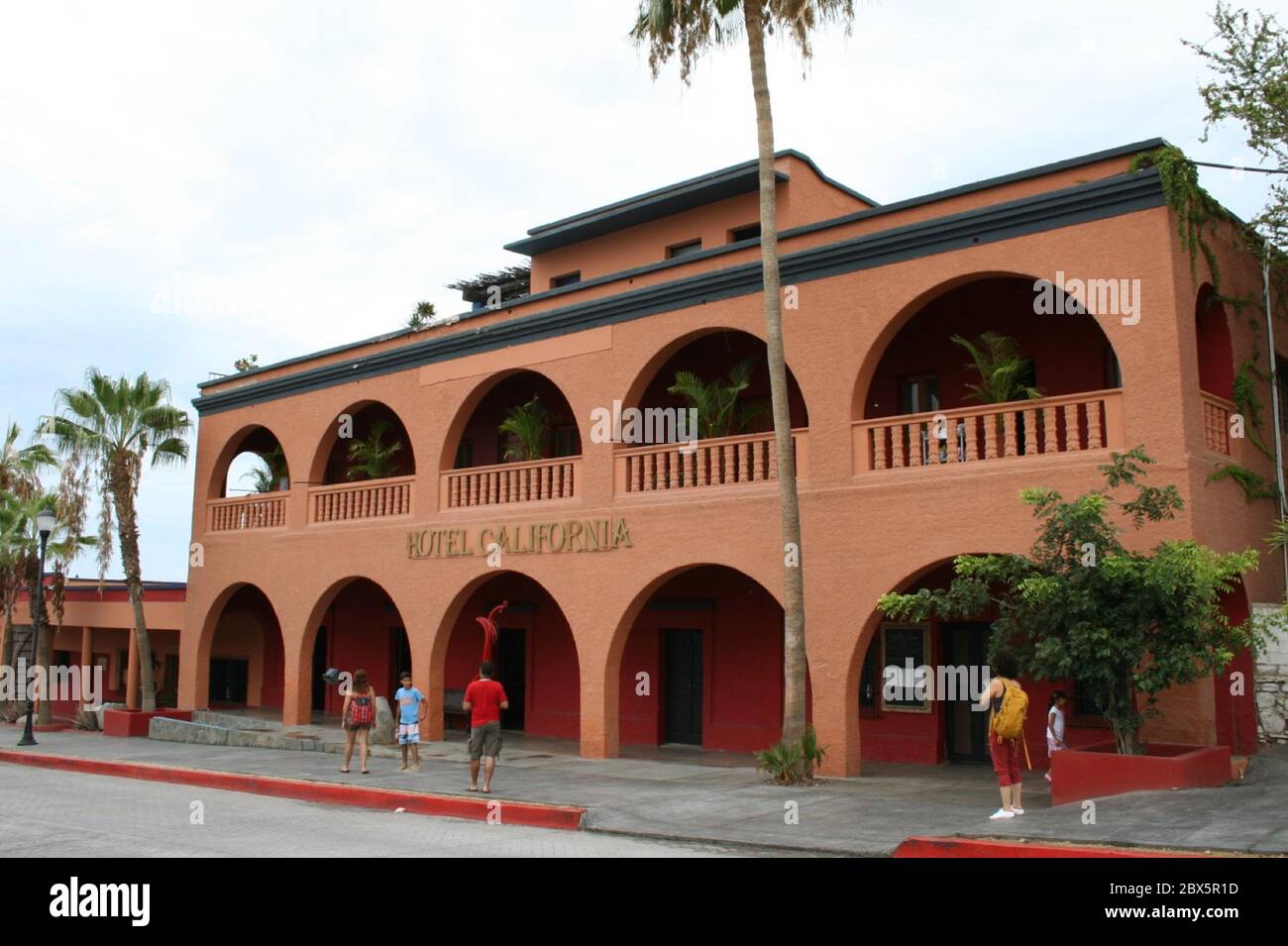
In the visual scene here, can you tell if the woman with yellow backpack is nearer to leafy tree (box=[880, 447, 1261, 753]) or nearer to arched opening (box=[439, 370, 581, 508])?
leafy tree (box=[880, 447, 1261, 753])

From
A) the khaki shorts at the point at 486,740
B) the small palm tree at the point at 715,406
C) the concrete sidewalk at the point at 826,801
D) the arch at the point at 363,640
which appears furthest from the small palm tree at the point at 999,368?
the arch at the point at 363,640

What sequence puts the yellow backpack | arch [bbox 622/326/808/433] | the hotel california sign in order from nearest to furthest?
the yellow backpack < arch [bbox 622/326/808/433] < the hotel california sign

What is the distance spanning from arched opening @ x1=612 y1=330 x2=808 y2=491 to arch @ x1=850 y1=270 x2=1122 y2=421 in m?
1.44

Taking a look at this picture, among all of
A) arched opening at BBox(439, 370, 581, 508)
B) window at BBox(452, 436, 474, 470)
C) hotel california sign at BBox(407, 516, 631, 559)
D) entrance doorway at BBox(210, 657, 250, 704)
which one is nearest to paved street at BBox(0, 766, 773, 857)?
hotel california sign at BBox(407, 516, 631, 559)

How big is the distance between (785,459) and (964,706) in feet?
18.5

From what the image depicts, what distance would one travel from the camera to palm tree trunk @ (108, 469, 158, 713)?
25656 millimetres

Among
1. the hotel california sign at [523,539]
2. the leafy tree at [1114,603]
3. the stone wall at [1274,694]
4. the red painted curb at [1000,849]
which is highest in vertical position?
the hotel california sign at [523,539]

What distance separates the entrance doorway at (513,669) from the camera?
78.1 ft

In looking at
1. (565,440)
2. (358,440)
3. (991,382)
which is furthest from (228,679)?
(991,382)

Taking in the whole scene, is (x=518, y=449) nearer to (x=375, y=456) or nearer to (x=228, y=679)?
(x=375, y=456)

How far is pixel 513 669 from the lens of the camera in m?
24.1

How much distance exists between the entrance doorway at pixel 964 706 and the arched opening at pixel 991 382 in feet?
10.8

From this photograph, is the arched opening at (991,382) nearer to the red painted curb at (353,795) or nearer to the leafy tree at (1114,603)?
the leafy tree at (1114,603)

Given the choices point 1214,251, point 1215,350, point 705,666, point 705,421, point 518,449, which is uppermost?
point 1214,251
